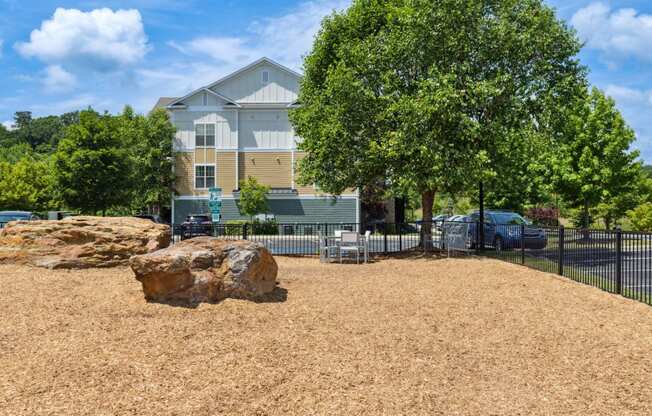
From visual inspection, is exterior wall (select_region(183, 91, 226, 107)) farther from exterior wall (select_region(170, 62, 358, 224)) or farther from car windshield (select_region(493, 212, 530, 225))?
car windshield (select_region(493, 212, 530, 225))

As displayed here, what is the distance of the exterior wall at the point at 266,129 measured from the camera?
42.0 m

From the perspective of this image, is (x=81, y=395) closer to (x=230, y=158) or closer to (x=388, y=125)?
(x=388, y=125)

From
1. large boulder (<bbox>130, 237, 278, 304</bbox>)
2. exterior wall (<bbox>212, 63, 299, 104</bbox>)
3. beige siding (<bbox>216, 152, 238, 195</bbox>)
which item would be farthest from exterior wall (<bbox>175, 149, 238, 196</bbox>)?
large boulder (<bbox>130, 237, 278, 304</bbox>)

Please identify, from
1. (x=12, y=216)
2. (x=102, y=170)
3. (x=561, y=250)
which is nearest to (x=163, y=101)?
(x=102, y=170)

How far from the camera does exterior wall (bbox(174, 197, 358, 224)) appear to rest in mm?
41500

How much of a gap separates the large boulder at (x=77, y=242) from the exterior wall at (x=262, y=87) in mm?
30544

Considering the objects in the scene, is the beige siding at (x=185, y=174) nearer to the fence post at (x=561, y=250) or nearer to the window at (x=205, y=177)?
the window at (x=205, y=177)

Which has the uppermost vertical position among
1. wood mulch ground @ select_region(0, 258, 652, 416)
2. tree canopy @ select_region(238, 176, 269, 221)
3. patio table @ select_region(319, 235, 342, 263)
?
tree canopy @ select_region(238, 176, 269, 221)

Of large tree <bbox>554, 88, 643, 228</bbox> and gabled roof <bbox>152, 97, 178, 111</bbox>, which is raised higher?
gabled roof <bbox>152, 97, 178, 111</bbox>

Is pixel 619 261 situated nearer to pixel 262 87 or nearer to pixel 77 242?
pixel 77 242

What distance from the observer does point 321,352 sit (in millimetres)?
6820

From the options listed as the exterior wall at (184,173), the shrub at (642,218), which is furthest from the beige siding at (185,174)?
the shrub at (642,218)

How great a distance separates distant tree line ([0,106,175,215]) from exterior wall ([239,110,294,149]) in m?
5.62

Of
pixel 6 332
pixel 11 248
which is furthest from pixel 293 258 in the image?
pixel 6 332
